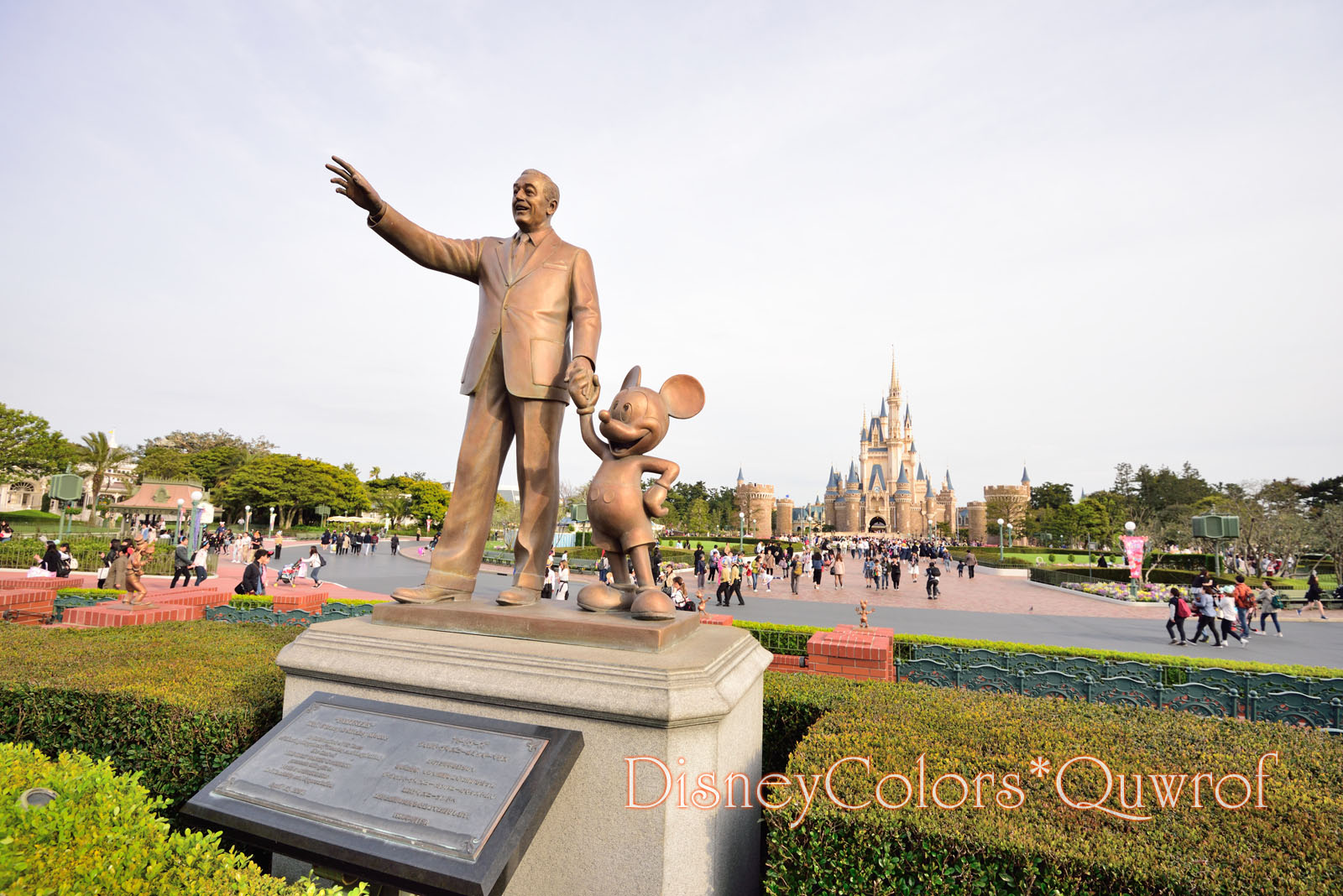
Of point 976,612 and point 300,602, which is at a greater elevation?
point 300,602

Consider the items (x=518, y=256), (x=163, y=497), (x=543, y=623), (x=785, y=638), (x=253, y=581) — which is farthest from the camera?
(x=163, y=497)

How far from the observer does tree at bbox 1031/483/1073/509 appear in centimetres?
6544

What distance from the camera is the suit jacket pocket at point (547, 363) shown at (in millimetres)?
4027

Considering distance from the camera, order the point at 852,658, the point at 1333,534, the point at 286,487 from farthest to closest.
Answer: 1. the point at 286,487
2. the point at 1333,534
3. the point at 852,658

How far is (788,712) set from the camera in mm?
3977

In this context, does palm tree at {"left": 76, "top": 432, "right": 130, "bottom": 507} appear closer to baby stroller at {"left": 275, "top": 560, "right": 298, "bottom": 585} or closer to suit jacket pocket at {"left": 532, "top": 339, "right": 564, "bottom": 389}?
baby stroller at {"left": 275, "top": 560, "right": 298, "bottom": 585}

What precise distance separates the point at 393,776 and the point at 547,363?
2343 millimetres

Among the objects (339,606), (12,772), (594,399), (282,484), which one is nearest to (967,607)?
(339,606)

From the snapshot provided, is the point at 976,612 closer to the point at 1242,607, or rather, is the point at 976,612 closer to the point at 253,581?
the point at 1242,607

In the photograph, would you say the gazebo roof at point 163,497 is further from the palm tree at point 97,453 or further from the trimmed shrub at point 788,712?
the trimmed shrub at point 788,712

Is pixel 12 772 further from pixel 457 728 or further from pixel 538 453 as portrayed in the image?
pixel 538 453

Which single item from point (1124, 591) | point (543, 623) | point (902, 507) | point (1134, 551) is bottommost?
point (1124, 591)

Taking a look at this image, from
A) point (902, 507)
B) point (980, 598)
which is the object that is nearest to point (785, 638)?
point (980, 598)

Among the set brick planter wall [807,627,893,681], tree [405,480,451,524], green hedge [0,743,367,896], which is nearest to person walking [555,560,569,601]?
brick planter wall [807,627,893,681]
